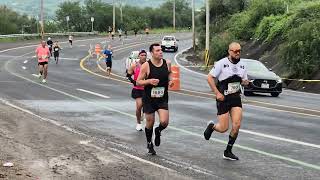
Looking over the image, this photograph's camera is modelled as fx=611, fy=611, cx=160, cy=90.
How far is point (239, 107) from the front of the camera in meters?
9.28

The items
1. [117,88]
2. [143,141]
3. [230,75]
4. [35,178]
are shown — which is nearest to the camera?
[35,178]

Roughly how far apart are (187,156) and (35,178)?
2678mm

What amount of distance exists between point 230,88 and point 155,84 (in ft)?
3.77

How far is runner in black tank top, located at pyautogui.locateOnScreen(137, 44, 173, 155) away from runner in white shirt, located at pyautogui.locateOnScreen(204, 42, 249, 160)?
0.78 meters

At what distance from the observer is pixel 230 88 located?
30.3 feet

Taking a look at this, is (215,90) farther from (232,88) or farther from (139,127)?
(139,127)

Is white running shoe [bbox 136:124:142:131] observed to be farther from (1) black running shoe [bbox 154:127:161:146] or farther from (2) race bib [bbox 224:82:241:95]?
(2) race bib [bbox 224:82:241:95]

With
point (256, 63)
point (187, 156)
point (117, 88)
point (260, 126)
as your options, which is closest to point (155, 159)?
point (187, 156)

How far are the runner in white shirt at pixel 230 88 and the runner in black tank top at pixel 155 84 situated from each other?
778mm

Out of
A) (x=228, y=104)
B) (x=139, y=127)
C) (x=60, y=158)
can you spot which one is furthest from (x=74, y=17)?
(x=228, y=104)

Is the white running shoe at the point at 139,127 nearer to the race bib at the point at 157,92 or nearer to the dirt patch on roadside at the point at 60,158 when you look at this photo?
the dirt patch on roadside at the point at 60,158

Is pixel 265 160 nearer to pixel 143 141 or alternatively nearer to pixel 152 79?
pixel 152 79

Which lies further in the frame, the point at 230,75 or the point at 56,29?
the point at 56,29

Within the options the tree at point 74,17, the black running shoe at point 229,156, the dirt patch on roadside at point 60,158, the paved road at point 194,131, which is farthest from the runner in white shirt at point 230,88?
the tree at point 74,17
